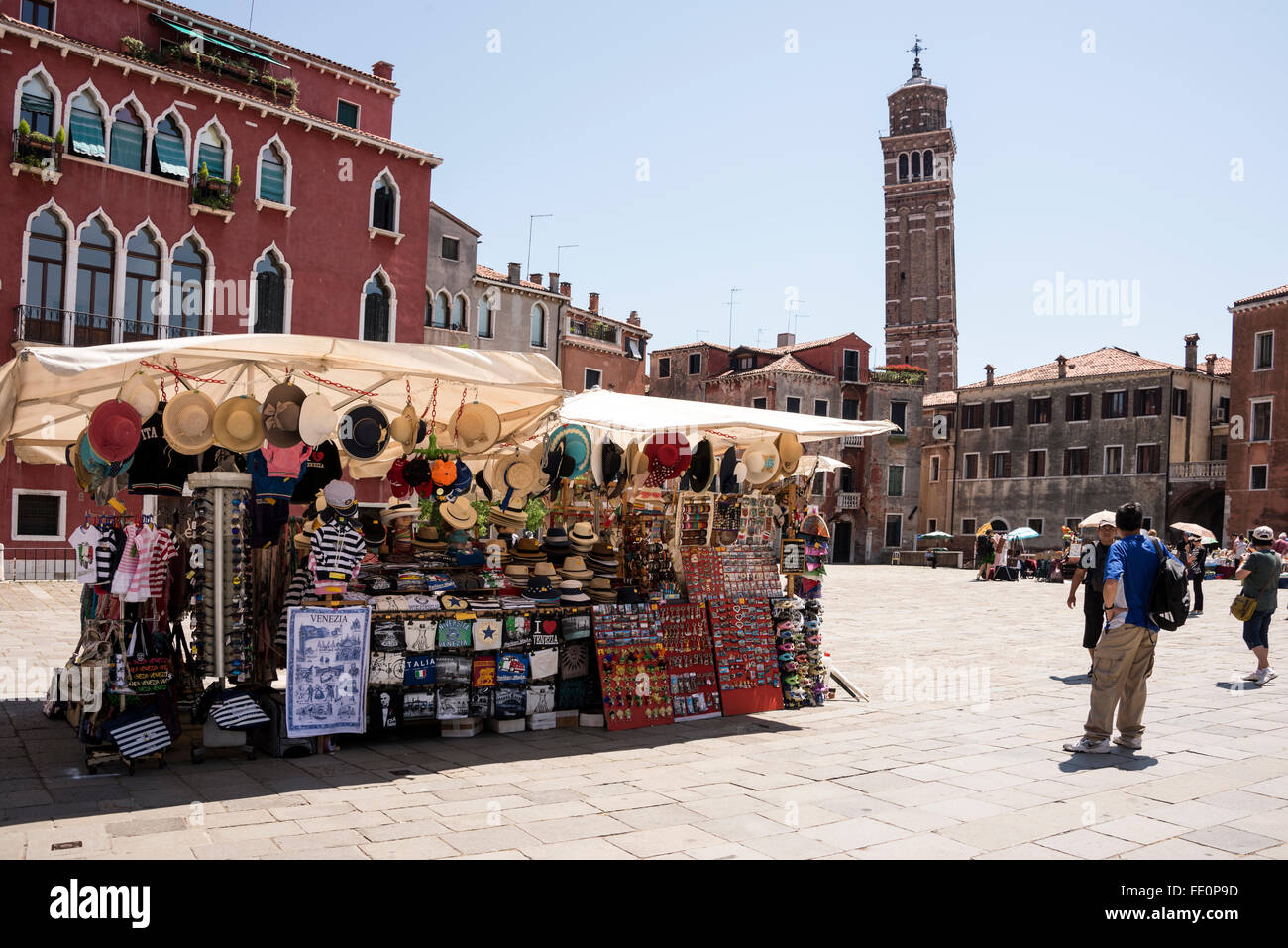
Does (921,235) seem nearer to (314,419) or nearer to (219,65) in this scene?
(219,65)

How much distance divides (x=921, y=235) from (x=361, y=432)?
5812 cm

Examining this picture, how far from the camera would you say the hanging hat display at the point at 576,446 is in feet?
26.9

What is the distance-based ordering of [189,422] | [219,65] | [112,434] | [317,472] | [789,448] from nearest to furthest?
[112,434], [189,422], [317,472], [789,448], [219,65]

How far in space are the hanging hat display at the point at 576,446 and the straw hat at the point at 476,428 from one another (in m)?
0.66

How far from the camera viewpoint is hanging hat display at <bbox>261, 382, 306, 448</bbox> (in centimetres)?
643

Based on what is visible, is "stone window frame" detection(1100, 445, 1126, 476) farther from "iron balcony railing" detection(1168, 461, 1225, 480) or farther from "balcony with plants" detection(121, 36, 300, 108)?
"balcony with plants" detection(121, 36, 300, 108)

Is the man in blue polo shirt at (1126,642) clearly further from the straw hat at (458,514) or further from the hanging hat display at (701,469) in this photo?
the straw hat at (458,514)

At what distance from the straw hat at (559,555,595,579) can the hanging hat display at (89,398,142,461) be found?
320cm

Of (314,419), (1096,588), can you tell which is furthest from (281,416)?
(1096,588)

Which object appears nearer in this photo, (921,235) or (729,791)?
(729,791)

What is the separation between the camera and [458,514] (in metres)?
7.85

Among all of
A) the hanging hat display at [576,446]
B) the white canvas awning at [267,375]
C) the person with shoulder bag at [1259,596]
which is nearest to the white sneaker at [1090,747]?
the person with shoulder bag at [1259,596]

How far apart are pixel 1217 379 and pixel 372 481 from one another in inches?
1419

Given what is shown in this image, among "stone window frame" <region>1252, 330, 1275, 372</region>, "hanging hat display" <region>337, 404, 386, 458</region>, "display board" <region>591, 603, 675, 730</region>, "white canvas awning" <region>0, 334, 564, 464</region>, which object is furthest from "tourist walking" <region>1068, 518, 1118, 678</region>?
"stone window frame" <region>1252, 330, 1275, 372</region>
